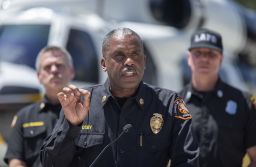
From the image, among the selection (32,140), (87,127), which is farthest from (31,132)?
(87,127)

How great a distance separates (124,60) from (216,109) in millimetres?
1501

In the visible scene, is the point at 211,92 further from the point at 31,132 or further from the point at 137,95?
the point at 137,95

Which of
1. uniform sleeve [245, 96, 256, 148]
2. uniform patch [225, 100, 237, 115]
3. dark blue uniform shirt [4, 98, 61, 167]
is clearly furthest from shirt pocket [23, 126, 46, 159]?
uniform sleeve [245, 96, 256, 148]

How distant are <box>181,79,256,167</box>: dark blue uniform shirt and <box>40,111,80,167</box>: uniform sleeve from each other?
1347mm

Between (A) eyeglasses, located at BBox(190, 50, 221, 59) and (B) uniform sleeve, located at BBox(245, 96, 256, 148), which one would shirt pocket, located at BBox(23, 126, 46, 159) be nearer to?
(A) eyeglasses, located at BBox(190, 50, 221, 59)

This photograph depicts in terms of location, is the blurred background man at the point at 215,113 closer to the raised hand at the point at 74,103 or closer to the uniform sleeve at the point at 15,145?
the uniform sleeve at the point at 15,145

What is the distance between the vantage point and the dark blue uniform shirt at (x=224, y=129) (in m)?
3.89

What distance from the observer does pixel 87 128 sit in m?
2.76

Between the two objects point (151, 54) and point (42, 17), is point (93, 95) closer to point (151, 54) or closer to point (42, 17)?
point (42, 17)

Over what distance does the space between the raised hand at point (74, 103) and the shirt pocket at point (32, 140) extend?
130cm

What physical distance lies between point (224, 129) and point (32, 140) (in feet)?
4.27

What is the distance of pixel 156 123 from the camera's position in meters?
2.77

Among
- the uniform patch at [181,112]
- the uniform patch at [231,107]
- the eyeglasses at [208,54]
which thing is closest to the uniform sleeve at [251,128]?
the uniform patch at [231,107]

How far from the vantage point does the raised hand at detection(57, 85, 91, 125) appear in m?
2.62
